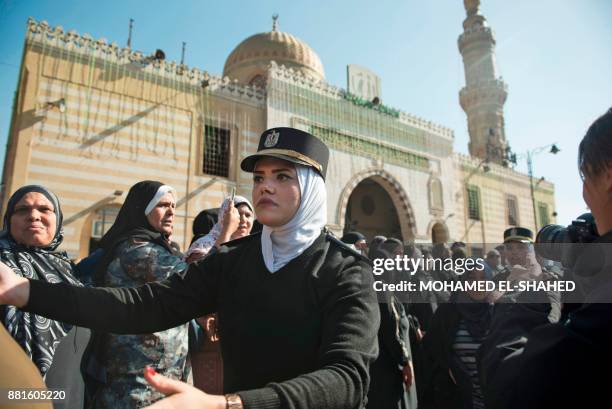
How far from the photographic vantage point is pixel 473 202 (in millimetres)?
18312

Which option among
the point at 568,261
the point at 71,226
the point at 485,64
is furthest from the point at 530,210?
the point at 568,261

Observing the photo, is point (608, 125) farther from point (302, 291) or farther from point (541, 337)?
point (302, 291)

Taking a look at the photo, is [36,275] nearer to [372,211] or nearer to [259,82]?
[259,82]

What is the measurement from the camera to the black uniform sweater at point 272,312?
1.04 metres

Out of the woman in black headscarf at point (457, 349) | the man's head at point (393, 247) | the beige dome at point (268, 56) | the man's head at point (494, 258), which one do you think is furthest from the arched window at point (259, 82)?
the woman in black headscarf at point (457, 349)

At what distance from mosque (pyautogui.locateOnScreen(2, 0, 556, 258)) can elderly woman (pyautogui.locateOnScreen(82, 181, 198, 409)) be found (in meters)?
8.10

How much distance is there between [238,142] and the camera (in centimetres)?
1206

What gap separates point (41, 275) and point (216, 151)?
9.97m

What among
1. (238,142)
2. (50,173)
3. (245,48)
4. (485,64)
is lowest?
(50,173)

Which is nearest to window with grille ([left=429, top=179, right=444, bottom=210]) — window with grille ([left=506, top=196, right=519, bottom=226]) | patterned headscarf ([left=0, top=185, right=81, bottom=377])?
window with grille ([left=506, top=196, right=519, bottom=226])

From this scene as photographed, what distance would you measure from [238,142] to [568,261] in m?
11.4

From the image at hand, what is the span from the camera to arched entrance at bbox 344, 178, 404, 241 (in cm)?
1619

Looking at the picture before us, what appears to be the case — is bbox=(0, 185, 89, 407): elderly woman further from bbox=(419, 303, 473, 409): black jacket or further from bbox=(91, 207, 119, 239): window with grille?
bbox=(91, 207, 119, 239): window with grille

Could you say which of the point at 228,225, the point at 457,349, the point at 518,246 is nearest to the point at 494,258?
the point at 518,246
